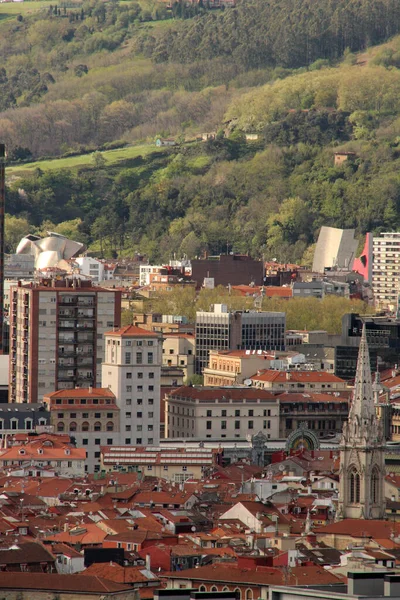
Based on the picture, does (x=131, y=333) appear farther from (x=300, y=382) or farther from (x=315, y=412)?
(x=300, y=382)

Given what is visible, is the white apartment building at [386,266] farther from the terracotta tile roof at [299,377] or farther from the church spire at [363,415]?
the church spire at [363,415]

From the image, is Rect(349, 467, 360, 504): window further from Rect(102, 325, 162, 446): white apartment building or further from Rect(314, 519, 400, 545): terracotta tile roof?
Rect(102, 325, 162, 446): white apartment building

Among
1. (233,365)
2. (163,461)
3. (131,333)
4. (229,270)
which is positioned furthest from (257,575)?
(229,270)

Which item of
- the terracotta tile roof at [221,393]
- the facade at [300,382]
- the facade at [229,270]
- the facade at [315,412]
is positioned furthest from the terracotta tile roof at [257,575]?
the facade at [229,270]

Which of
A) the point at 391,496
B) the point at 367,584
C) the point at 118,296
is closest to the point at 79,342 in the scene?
the point at 118,296

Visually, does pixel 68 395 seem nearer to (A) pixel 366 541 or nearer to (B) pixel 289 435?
(B) pixel 289 435
